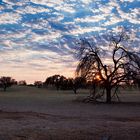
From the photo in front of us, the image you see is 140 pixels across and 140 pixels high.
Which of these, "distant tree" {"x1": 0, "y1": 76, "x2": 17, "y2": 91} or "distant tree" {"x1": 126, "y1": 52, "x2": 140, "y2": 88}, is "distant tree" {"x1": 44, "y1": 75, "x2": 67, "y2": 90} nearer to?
"distant tree" {"x1": 0, "y1": 76, "x2": 17, "y2": 91}

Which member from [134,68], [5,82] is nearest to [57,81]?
[5,82]

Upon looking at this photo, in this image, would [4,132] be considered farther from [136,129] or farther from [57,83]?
[57,83]

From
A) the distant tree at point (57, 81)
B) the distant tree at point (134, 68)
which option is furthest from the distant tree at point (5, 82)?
the distant tree at point (134, 68)

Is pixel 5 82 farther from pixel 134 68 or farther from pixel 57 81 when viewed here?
pixel 134 68

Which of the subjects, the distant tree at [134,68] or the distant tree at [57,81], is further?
the distant tree at [57,81]

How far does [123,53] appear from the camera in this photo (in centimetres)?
5019

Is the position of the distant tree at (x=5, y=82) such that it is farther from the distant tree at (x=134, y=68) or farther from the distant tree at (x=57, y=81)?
the distant tree at (x=134, y=68)

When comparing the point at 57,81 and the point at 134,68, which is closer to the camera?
the point at 134,68

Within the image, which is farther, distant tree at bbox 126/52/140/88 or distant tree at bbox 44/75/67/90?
distant tree at bbox 44/75/67/90

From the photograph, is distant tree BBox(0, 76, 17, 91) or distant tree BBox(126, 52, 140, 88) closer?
distant tree BBox(126, 52, 140, 88)

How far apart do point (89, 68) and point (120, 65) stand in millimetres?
3789

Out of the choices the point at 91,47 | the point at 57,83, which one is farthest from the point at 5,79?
the point at 91,47

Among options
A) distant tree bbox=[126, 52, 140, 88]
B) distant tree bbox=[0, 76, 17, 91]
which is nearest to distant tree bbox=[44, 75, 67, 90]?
distant tree bbox=[0, 76, 17, 91]

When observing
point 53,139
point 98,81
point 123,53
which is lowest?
point 53,139
